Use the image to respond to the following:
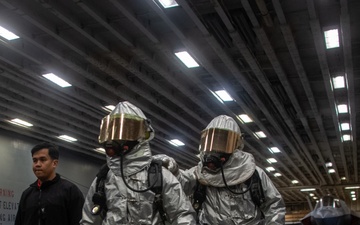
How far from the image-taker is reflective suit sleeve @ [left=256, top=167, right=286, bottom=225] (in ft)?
12.0

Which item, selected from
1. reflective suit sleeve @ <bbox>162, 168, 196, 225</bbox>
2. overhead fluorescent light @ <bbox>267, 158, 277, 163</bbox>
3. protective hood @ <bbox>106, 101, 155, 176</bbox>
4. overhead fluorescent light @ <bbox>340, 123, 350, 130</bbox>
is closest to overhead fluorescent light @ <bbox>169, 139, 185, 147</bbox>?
overhead fluorescent light @ <bbox>267, 158, 277, 163</bbox>

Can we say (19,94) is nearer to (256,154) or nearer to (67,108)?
(67,108)

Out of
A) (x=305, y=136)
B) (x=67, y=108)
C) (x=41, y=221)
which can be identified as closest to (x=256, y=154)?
(x=305, y=136)

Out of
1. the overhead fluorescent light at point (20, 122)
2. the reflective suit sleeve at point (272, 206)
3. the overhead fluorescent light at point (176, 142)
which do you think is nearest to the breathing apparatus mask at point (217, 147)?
the reflective suit sleeve at point (272, 206)

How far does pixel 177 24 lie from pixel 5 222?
24.6 feet

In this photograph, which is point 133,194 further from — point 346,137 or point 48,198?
point 346,137

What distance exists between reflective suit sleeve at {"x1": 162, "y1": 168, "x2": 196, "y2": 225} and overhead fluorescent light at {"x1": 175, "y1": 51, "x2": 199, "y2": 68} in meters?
4.46

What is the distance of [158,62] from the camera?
780 cm

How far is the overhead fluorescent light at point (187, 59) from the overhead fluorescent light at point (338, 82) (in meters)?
2.71

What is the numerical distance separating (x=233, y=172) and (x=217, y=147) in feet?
0.83

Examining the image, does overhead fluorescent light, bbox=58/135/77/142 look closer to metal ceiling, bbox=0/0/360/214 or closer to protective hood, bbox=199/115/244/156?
metal ceiling, bbox=0/0/360/214

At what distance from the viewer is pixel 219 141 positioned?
3.95 meters

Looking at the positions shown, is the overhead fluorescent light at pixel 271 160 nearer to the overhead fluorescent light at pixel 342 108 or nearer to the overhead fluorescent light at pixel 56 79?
the overhead fluorescent light at pixel 342 108

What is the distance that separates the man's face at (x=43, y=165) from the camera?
3.38 meters
